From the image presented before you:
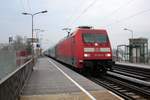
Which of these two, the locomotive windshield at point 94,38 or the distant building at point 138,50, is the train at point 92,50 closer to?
the locomotive windshield at point 94,38

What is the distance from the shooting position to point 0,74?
63.8 feet

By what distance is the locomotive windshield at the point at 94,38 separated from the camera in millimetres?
25875

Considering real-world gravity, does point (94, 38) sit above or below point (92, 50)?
above

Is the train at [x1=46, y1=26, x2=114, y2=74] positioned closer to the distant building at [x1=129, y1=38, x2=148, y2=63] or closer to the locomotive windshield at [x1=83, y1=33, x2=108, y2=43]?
the locomotive windshield at [x1=83, y1=33, x2=108, y2=43]

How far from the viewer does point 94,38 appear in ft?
85.4

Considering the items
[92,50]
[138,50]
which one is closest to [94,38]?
[92,50]

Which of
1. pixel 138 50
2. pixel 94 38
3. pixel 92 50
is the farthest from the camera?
pixel 138 50

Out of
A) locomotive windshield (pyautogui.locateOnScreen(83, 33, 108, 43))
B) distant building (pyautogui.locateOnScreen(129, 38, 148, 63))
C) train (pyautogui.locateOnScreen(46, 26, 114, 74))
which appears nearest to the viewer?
train (pyautogui.locateOnScreen(46, 26, 114, 74))

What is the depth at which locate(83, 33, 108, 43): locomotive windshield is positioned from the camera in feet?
84.9

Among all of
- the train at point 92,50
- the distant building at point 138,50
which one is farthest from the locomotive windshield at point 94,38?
the distant building at point 138,50

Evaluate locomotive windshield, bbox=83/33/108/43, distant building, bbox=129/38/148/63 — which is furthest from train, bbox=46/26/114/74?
distant building, bbox=129/38/148/63

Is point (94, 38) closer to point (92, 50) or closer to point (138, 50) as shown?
point (92, 50)

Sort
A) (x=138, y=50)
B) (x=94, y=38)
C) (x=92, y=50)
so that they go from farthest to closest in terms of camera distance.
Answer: (x=138, y=50)
(x=94, y=38)
(x=92, y=50)

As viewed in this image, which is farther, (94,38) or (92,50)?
(94,38)
